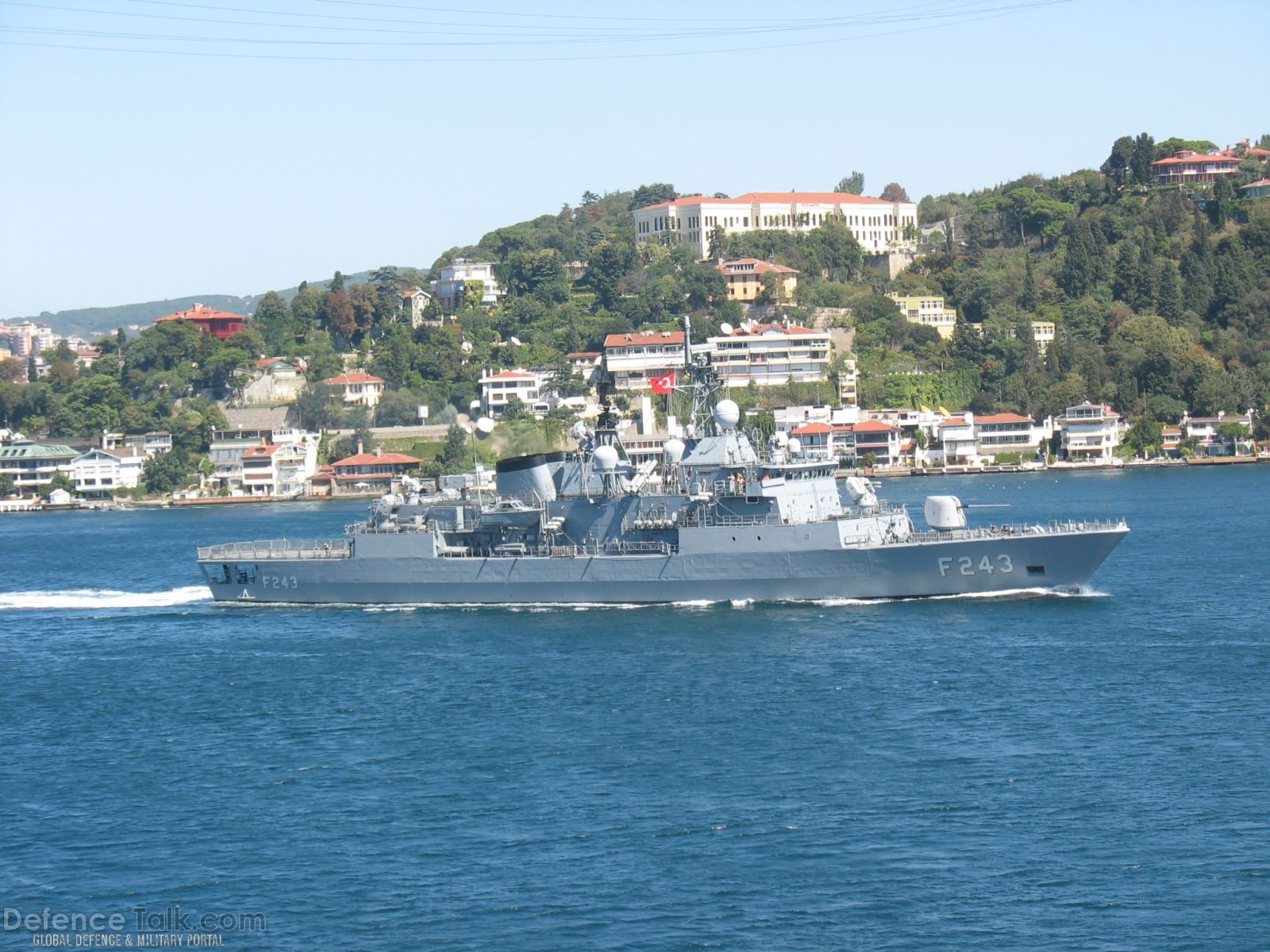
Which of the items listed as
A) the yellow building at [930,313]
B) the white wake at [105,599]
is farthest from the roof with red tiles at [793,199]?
the white wake at [105,599]

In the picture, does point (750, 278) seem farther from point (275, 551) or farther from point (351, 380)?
point (275, 551)

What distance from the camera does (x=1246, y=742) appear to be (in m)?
26.1

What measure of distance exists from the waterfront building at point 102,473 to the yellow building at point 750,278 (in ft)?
160

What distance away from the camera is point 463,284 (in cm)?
13775

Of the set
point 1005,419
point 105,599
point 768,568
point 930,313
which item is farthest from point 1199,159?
point 105,599

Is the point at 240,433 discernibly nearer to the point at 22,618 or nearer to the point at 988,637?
the point at 22,618

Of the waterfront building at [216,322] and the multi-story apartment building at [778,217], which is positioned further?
the multi-story apartment building at [778,217]

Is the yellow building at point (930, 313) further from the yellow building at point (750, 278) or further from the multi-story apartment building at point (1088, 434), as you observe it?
the multi-story apartment building at point (1088, 434)

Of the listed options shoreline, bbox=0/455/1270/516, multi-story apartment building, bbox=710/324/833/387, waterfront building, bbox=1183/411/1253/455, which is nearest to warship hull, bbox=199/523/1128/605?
shoreline, bbox=0/455/1270/516

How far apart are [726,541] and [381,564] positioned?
10.5 meters

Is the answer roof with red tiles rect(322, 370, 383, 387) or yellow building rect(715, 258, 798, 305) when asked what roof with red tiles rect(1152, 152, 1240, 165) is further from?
roof with red tiles rect(322, 370, 383, 387)

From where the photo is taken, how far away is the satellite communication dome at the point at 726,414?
4116cm

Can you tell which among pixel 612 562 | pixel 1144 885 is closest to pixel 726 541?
pixel 612 562

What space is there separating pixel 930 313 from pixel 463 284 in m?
43.4
